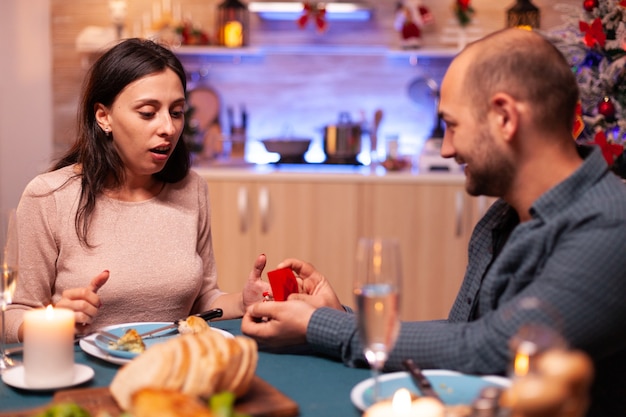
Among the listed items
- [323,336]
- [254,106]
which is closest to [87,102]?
[323,336]

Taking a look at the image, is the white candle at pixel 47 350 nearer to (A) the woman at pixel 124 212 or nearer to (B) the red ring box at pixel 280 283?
(B) the red ring box at pixel 280 283

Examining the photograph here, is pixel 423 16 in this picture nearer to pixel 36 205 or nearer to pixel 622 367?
pixel 36 205

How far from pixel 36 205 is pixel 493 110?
1.15 metres

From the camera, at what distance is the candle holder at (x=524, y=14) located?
4.28m

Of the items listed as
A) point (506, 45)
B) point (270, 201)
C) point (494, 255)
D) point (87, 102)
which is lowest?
point (270, 201)

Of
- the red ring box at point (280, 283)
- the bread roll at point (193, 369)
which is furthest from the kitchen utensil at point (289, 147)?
the bread roll at point (193, 369)

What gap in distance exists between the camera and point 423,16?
181 inches

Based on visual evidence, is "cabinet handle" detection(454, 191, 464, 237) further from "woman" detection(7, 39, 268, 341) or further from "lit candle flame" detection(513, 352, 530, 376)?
"lit candle flame" detection(513, 352, 530, 376)

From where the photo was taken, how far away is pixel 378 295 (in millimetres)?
1132

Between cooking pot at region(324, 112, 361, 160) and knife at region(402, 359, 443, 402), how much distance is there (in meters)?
3.15

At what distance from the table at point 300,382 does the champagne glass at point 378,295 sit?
146mm

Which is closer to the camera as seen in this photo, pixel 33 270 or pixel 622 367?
pixel 622 367

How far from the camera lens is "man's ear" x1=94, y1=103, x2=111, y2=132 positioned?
7.07ft

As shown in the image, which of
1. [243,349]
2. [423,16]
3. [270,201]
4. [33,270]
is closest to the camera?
[243,349]
